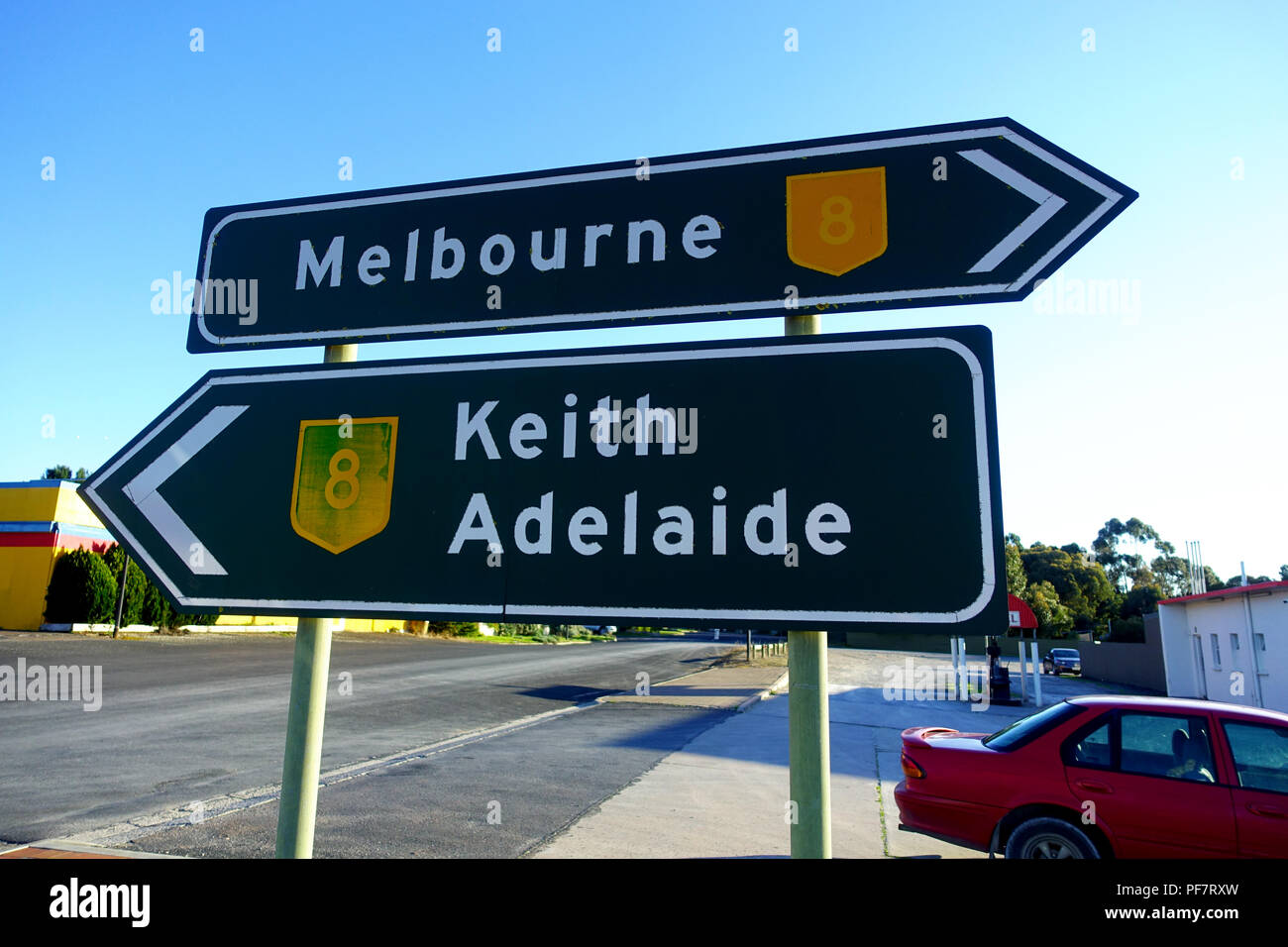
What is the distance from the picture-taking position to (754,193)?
1930 millimetres

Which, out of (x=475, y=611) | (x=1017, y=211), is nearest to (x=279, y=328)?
(x=475, y=611)

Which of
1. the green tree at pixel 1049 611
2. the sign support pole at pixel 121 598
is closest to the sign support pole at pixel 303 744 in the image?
the sign support pole at pixel 121 598

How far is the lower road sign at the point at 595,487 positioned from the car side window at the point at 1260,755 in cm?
503

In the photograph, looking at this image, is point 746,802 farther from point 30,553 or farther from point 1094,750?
A: point 30,553

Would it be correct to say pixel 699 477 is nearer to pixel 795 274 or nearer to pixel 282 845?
pixel 795 274

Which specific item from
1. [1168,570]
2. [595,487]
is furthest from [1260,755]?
[1168,570]

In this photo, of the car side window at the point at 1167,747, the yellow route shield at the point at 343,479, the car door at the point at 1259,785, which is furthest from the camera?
the car side window at the point at 1167,747

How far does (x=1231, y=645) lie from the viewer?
19047mm

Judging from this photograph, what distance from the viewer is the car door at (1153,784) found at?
15.8ft

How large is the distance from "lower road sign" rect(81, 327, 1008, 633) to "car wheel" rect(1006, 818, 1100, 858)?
4.78m

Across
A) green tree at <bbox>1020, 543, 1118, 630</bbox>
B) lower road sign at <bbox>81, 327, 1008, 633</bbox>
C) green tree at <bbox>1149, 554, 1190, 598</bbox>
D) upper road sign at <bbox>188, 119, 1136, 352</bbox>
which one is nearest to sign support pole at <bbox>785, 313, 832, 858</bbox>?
lower road sign at <bbox>81, 327, 1008, 633</bbox>

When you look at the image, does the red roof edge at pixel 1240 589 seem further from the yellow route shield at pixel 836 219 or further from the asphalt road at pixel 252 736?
the yellow route shield at pixel 836 219

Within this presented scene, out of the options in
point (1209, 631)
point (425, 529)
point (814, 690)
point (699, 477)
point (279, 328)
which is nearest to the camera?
point (814, 690)
